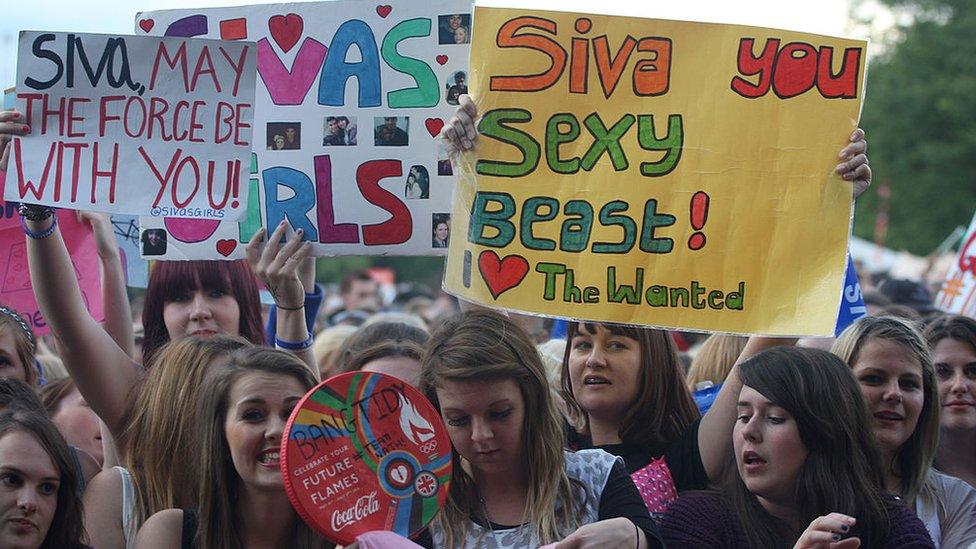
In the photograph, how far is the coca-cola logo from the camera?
3.09 metres

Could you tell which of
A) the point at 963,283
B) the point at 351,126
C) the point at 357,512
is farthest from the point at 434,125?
the point at 963,283

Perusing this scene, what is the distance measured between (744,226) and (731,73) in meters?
0.49

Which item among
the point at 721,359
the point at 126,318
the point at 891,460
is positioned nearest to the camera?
the point at 891,460

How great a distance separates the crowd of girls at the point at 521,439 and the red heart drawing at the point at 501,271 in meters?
0.12

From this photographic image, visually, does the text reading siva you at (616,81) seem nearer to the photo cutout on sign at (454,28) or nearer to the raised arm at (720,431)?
the photo cutout on sign at (454,28)

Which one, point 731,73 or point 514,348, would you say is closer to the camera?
point 514,348

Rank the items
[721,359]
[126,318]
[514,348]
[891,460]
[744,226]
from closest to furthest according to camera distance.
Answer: [514,348] → [744,226] → [891,460] → [126,318] → [721,359]

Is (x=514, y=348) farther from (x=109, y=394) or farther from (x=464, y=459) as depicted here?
(x=109, y=394)

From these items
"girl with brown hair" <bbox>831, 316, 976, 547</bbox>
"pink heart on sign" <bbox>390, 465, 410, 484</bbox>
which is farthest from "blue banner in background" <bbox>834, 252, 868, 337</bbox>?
"pink heart on sign" <bbox>390, 465, 410, 484</bbox>

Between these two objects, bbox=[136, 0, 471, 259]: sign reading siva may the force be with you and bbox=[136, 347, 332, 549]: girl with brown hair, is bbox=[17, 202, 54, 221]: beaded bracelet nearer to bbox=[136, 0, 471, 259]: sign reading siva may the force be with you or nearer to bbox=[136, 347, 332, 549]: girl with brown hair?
bbox=[136, 0, 471, 259]: sign reading siva may the force be with you

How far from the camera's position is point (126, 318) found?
475 cm

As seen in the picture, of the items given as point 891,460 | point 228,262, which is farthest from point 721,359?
point 228,262

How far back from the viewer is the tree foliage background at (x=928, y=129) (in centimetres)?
3725

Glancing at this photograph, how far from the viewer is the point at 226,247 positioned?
4602mm
